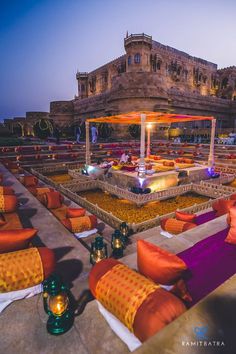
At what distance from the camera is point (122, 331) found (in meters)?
1.77

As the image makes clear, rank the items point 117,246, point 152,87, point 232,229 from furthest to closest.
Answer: point 152,87 < point 117,246 < point 232,229

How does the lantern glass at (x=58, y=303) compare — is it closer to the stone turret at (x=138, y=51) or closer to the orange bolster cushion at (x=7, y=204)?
the orange bolster cushion at (x=7, y=204)

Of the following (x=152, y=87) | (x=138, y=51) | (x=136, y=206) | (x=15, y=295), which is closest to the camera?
(x=15, y=295)

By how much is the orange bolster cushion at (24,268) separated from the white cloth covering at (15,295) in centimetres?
5

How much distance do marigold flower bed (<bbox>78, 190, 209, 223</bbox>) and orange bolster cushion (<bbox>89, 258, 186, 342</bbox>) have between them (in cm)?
480

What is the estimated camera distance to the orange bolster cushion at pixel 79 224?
462 centimetres

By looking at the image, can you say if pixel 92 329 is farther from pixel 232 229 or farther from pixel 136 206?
pixel 136 206

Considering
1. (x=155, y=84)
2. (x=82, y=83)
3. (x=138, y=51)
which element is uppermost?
(x=138, y=51)

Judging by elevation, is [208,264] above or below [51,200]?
above

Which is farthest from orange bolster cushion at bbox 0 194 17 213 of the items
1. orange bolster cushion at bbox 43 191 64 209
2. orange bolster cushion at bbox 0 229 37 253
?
orange bolster cushion at bbox 0 229 37 253

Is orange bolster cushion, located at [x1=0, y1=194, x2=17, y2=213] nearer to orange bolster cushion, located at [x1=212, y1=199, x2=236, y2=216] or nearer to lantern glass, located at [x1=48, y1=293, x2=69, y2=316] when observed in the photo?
lantern glass, located at [x1=48, y1=293, x2=69, y2=316]

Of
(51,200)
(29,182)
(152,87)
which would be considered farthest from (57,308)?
(152,87)

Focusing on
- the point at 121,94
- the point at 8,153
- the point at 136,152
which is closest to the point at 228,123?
the point at 121,94

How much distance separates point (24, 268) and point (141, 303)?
1320 mm
